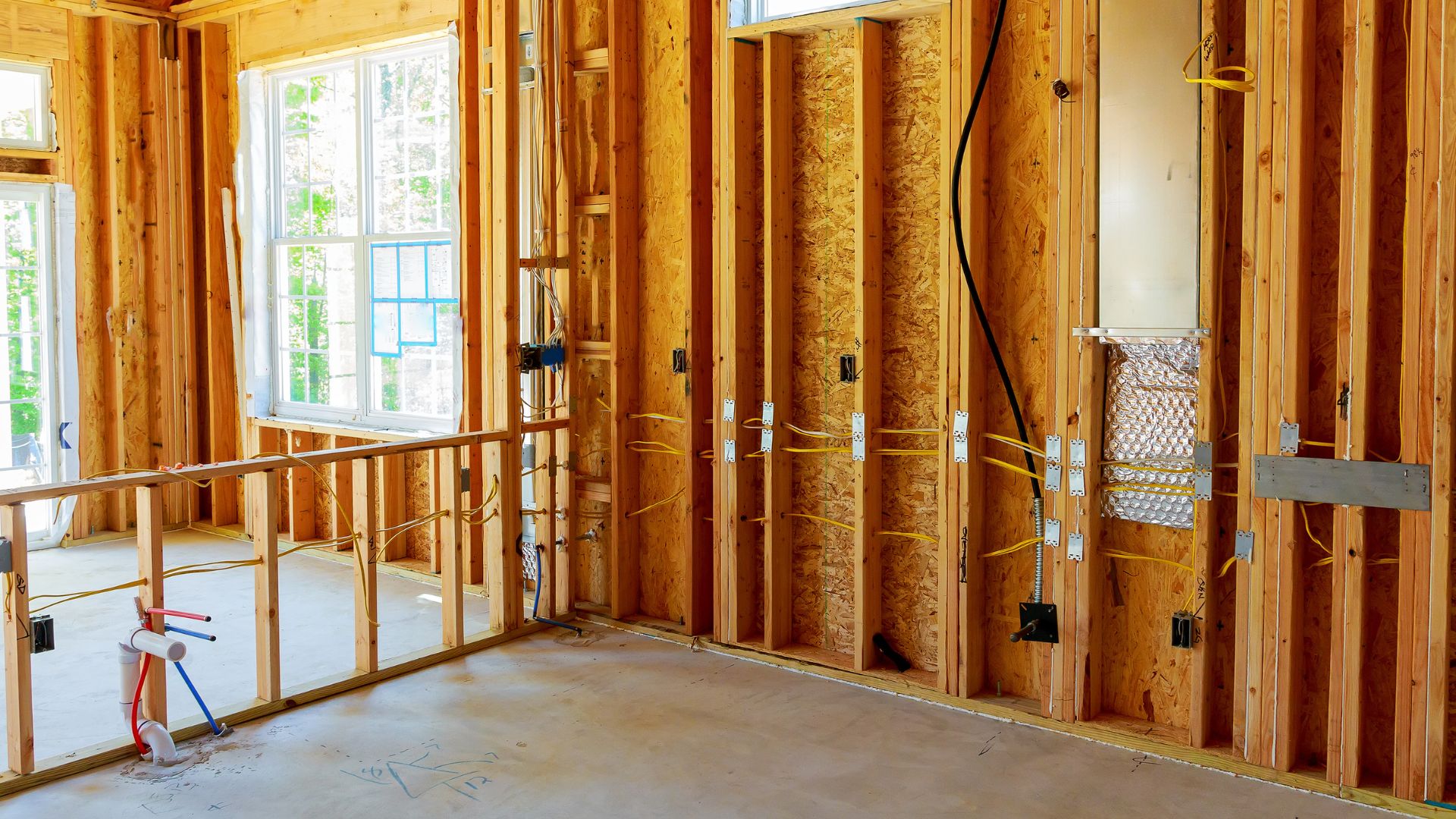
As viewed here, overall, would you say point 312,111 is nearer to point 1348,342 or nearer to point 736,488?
point 736,488

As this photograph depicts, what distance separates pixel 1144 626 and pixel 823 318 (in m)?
1.73

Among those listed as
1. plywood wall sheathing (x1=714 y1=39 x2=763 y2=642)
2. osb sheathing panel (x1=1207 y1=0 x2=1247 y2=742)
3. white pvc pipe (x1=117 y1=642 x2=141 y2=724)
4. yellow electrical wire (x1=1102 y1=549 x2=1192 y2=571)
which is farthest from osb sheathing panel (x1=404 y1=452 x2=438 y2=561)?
osb sheathing panel (x1=1207 y1=0 x2=1247 y2=742)

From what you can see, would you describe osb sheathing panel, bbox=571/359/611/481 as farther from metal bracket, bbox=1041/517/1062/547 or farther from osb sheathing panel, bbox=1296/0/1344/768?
osb sheathing panel, bbox=1296/0/1344/768

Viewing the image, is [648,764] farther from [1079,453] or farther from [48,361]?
[48,361]

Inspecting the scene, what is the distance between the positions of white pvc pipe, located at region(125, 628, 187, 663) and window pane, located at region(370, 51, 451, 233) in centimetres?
300

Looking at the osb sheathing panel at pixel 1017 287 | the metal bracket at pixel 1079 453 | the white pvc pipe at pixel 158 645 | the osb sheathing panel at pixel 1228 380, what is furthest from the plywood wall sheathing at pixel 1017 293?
the white pvc pipe at pixel 158 645

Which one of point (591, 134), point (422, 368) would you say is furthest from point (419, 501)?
point (591, 134)

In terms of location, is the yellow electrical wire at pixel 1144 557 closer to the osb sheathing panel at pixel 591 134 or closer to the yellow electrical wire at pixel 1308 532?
the yellow electrical wire at pixel 1308 532

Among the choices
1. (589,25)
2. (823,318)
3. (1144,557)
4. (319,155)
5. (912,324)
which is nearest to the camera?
(1144,557)

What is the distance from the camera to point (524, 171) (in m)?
5.45

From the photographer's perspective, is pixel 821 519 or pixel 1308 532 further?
pixel 821 519

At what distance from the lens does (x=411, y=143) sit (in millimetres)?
6184

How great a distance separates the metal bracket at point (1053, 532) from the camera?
12.9 feet

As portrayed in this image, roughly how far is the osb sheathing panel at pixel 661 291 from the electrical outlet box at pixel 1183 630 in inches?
84.8
